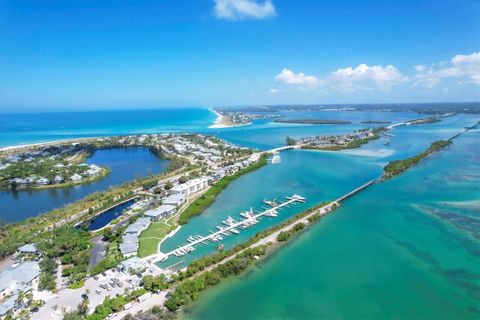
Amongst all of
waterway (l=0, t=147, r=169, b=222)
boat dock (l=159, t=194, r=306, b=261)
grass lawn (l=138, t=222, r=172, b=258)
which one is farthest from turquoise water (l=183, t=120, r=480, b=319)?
waterway (l=0, t=147, r=169, b=222)

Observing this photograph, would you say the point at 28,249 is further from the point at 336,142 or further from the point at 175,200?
the point at 336,142

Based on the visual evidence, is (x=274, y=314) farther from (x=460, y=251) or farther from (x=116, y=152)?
(x=116, y=152)

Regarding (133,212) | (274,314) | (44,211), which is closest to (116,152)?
(44,211)

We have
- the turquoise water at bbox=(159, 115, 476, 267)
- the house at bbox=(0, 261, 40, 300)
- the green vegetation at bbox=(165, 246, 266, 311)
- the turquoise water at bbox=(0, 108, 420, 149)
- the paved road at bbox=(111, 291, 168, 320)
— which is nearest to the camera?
the paved road at bbox=(111, 291, 168, 320)

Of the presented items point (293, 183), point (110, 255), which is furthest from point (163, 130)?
point (110, 255)

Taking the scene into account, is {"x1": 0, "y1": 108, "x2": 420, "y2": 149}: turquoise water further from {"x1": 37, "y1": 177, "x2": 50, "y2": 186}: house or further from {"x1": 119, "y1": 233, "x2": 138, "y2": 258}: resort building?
{"x1": 119, "y1": 233, "x2": 138, "y2": 258}: resort building

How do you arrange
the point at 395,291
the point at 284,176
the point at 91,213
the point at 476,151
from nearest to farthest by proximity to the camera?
the point at 395,291 < the point at 91,213 < the point at 284,176 < the point at 476,151
